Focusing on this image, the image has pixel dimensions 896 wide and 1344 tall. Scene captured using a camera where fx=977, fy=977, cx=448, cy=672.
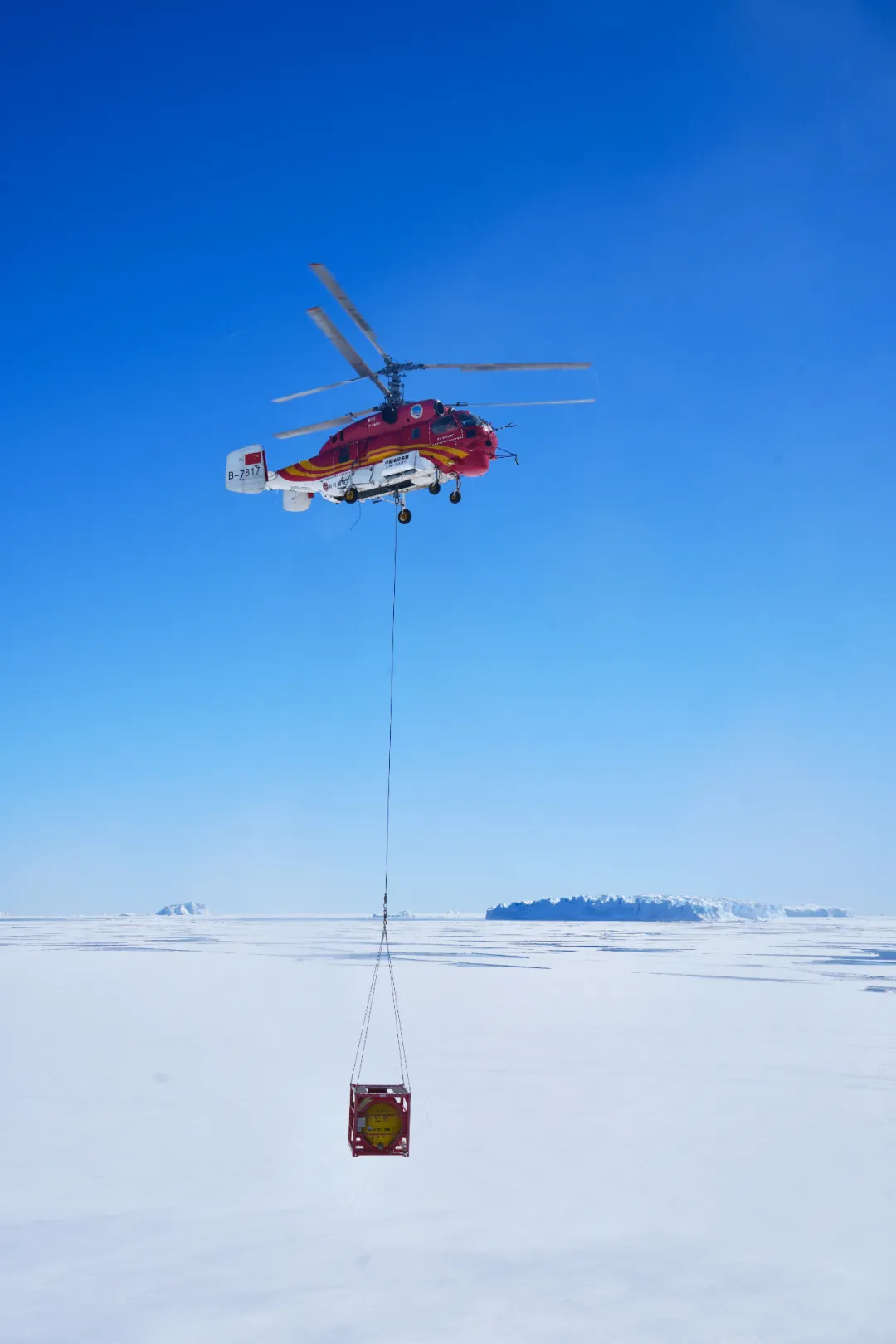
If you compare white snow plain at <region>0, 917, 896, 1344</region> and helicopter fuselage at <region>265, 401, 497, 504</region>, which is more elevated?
helicopter fuselage at <region>265, 401, 497, 504</region>

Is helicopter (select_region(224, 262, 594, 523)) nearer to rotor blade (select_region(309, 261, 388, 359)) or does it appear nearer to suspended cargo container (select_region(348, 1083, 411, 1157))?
rotor blade (select_region(309, 261, 388, 359))

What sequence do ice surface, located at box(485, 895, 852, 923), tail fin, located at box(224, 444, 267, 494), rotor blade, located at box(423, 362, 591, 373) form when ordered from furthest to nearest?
ice surface, located at box(485, 895, 852, 923)
tail fin, located at box(224, 444, 267, 494)
rotor blade, located at box(423, 362, 591, 373)

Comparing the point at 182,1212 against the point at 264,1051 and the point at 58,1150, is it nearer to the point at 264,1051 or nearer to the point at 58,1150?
the point at 58,1150

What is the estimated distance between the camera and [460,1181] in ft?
26.8

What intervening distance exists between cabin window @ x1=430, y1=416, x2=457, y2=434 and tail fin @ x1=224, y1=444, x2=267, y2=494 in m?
4.37

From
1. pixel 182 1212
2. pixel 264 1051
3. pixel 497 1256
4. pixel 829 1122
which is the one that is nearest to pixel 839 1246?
pixel 497 1256

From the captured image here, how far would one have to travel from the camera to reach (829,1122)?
9.75 metres

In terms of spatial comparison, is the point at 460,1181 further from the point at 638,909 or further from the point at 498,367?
the point at 638,909

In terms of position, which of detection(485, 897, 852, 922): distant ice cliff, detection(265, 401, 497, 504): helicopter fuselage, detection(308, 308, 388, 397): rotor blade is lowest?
detection(485, 897, 852, 922): distant ice cliff

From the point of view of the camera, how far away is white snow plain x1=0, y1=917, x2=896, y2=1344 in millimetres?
5887

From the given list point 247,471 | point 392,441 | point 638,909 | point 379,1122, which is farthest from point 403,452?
point 638,909

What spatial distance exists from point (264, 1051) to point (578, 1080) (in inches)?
183

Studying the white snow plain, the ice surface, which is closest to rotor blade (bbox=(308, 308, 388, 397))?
the white snow plain

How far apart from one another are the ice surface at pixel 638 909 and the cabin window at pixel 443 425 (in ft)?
257
